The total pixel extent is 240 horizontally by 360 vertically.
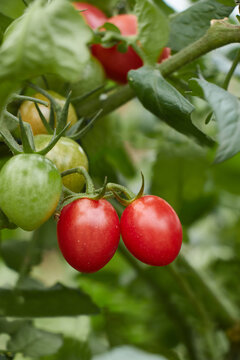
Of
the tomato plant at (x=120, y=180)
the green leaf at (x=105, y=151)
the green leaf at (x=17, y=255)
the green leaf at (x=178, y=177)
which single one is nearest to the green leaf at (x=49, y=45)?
the tomato plant at (x=120, y=180)

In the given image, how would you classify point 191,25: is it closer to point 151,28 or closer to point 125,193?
point 151,28

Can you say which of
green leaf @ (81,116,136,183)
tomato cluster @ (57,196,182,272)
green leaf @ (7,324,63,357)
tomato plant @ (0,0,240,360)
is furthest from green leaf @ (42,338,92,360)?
tomato cluster @ (57,196,182,272)

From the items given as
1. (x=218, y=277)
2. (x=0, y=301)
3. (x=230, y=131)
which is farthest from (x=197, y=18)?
(x=218, y=277)

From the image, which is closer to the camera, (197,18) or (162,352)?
(197,18)

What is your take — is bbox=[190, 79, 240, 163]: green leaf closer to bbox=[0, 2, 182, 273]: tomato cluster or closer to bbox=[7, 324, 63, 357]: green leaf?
bbox=[0, 2, 182, 273]: tomato cluster

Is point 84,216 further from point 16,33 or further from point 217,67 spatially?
point 217,67

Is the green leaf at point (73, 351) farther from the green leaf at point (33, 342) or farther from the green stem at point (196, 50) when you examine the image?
the green stem at point (196, 50)
